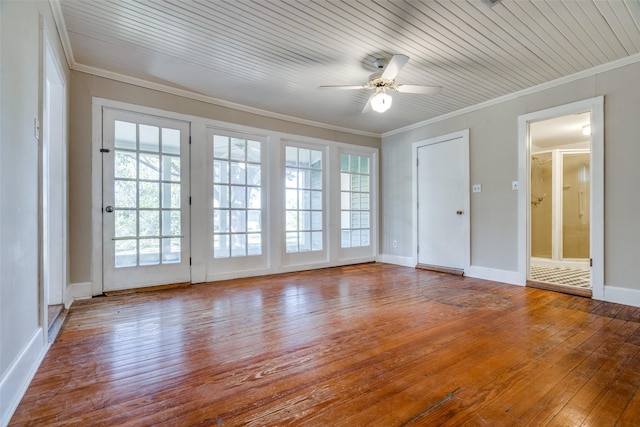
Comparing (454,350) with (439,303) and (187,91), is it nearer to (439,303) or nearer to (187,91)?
(439,303)

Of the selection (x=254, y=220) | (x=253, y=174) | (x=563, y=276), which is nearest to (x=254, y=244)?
(x=254, y=220)

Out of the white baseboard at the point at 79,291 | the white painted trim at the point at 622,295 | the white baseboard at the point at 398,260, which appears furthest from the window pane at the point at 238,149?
the white painted trim at the point at 622,295

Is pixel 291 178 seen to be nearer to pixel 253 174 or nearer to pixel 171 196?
pixel 253 174

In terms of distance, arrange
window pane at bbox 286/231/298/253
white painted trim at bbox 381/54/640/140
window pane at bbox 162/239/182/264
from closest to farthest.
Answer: white painted trim at bbox 381/54/640/140
window pane at bbox 162/239/182/264
window pane at bbox 286/231/298/253

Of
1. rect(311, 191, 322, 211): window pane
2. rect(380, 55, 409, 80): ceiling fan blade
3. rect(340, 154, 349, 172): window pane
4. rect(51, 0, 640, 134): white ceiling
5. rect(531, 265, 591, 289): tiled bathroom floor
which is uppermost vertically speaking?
rect(51, 0, 640, 134): white ceiling

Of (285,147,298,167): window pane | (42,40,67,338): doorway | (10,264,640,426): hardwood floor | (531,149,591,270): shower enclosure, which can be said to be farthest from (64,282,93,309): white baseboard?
(531,149,591,270): shower enclosure

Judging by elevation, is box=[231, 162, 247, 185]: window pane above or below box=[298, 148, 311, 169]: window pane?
below

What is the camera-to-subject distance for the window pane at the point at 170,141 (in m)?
3.58

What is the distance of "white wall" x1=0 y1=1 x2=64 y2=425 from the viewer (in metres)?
1.29

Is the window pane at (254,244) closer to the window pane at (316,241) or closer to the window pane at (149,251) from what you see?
the window pane at (316,241)

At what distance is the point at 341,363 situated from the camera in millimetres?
1718

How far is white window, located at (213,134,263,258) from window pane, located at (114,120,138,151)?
3.00 feet

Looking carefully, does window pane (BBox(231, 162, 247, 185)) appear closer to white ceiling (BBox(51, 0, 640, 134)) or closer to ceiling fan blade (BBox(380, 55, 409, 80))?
white ceiling (BBox(51, 0, 640, 134))

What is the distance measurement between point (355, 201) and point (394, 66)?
297 cm
